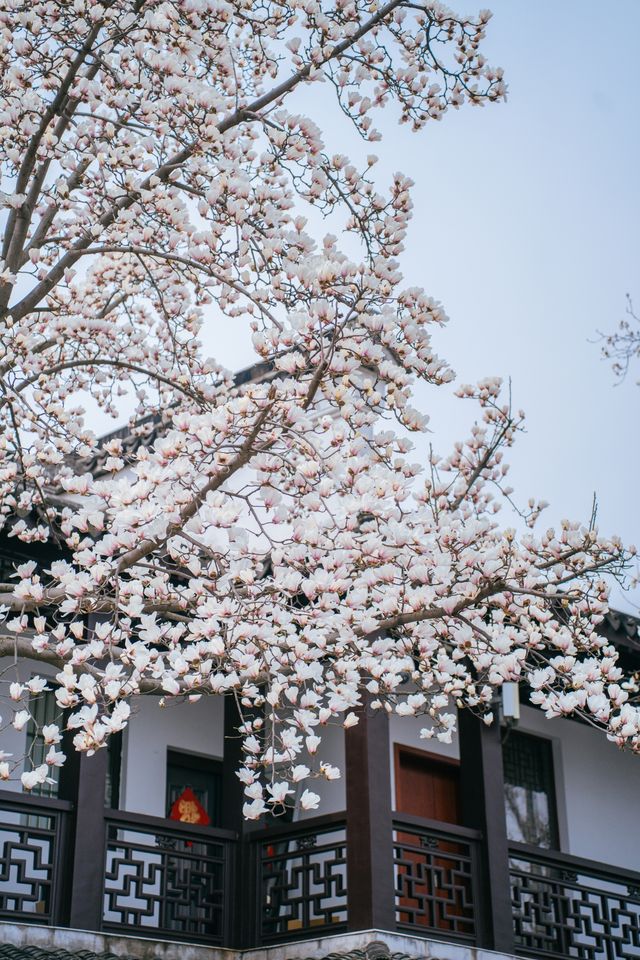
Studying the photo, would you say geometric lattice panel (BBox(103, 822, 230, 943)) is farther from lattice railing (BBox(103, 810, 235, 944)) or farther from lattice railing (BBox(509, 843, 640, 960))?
lattice railing (BBox(509, 843, 640, 960))

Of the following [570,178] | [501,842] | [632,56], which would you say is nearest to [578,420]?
[570,178]

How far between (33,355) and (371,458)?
14.6ft

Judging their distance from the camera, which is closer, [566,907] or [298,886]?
[298,886]

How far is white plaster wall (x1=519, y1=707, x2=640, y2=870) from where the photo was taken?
1137cm

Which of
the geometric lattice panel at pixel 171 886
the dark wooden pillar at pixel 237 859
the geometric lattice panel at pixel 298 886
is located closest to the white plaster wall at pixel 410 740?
the geometric lattice panel at pixel 298 886

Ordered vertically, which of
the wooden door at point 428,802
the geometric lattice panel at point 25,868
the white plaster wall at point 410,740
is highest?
the white plaster wall at point 410,740

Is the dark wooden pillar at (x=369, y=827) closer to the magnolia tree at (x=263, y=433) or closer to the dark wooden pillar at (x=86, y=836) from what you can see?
the magnolia tree at (x=263, y=433)

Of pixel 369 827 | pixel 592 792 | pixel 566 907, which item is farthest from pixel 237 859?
pixel 592 792

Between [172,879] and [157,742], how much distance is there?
1.73 m

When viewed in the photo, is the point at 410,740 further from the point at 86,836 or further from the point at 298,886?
the point at 86,836

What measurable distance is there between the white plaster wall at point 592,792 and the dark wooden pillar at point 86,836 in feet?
15.9

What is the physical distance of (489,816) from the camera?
346 inches

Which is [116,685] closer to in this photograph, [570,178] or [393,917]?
[393,917]

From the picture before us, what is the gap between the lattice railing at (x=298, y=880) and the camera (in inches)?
314
